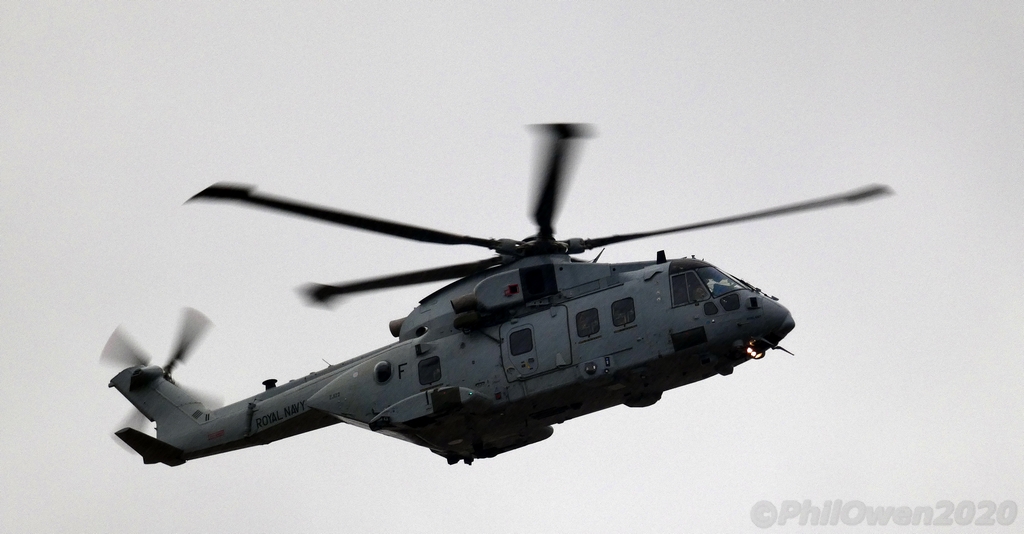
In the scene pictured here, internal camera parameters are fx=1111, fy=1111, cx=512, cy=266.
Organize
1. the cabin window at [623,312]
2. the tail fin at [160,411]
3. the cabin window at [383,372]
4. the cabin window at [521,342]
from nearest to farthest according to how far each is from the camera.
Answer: the cabin window at [623,312], the cabin window at [521,342], the cabin window at [383,372], the tail fin at [160,411]

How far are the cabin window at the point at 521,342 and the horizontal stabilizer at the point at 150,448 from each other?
9342mm

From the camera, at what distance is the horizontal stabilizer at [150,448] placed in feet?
86.2

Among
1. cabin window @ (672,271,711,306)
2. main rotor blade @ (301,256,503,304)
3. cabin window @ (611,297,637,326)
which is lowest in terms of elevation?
cabin window @ (611,297,637,326)

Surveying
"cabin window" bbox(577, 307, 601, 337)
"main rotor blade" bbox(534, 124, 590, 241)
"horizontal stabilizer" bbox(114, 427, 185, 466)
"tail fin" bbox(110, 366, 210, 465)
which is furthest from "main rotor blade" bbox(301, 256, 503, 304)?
"horizontal stabilizer" bbox(114, 427, 185, 466)

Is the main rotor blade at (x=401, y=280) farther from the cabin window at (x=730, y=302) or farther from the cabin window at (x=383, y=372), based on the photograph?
the cabin window at (x=730, y=302)

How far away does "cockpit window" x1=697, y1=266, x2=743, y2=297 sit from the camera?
22328mm

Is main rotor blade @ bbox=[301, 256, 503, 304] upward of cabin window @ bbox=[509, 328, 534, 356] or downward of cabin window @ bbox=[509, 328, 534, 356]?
upward

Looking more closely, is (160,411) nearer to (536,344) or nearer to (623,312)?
(536,344)

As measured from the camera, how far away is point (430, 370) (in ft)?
78.9

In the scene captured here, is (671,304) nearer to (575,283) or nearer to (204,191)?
(575,283)

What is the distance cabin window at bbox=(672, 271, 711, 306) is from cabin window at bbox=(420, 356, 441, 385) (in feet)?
17.5

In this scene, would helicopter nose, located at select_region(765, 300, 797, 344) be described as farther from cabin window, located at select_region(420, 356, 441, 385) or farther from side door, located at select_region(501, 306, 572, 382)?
cabin window, located at select_region(420, 356, 441, 385)

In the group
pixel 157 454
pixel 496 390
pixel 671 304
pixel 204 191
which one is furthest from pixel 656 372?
pixel 157 454

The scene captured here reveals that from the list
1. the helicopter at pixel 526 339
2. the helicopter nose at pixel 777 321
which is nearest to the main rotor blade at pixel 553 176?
the helicopter at pixel 526 339
